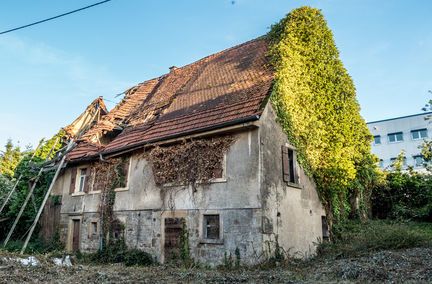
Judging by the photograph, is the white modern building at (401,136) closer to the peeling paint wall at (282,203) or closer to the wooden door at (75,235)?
the peeling paint wall at (282,203)

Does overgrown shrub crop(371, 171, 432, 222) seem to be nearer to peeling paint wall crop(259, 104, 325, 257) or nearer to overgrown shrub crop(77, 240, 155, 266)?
peeling paint wall crop(259, 104, 325, 257)

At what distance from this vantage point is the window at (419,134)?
42906 mm

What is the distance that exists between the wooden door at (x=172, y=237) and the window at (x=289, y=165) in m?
4.04

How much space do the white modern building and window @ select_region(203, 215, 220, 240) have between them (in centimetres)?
3730

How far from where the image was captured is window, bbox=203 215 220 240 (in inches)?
459

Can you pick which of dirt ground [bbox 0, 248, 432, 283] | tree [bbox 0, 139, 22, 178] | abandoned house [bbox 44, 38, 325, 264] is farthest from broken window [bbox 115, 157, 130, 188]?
tree [bbox 0, 139, 22, 178]

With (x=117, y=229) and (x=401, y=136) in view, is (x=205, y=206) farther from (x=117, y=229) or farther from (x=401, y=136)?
(x=401, y=136)

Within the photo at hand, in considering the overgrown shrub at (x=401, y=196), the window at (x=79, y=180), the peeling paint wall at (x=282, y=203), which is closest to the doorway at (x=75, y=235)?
the window at (x=79, y=180)

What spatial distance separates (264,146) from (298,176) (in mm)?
2490

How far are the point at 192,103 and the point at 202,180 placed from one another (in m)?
4.29

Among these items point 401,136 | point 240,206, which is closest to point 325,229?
point 240,206

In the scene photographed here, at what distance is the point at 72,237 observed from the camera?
16719 millimetres

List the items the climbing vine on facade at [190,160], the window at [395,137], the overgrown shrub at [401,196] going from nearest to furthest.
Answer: the climbing vine on facade at [190,160]
the overgrown shrub at [401,196]
the window at [395,137]

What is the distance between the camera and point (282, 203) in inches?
475
